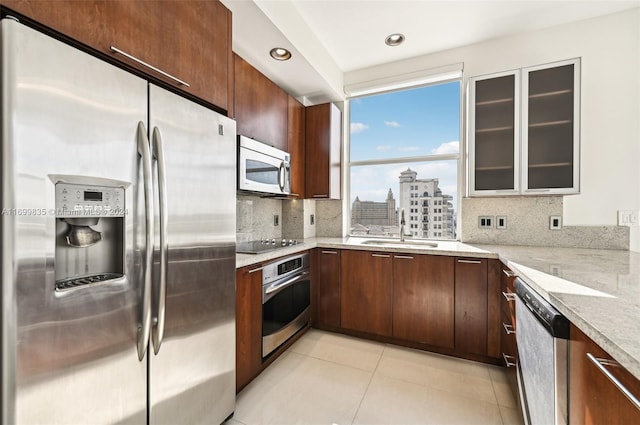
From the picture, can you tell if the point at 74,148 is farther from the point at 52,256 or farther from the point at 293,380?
the point at 293,380

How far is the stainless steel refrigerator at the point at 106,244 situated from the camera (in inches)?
30.5

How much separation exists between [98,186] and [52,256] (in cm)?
25

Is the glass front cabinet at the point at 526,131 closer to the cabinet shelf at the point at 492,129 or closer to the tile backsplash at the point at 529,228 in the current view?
→ the cabinet shelf at the point at 492,129

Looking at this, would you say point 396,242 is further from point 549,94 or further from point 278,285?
point 549,94

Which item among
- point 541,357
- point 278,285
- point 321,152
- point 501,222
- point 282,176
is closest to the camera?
point 541,357

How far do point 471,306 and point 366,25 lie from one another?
245 centimetres

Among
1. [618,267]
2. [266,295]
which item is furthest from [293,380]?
[618,267]

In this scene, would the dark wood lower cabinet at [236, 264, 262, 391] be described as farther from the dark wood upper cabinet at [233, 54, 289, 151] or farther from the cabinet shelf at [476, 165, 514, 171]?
the cabinet shelf at [476, 165, 514, 171]

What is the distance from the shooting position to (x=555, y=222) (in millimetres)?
2445

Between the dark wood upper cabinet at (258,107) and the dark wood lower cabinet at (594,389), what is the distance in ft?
6.83

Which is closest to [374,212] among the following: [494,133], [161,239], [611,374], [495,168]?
[495,168]

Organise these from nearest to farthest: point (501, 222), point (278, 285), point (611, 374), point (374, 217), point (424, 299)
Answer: point (611, 374), point (278, 285), point (424, 299), point (501, 222), point (374, 217)

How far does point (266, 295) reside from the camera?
198cm

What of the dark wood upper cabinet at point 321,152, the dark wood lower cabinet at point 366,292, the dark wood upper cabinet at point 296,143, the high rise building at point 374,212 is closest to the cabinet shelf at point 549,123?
the high rise building at point 374,212
